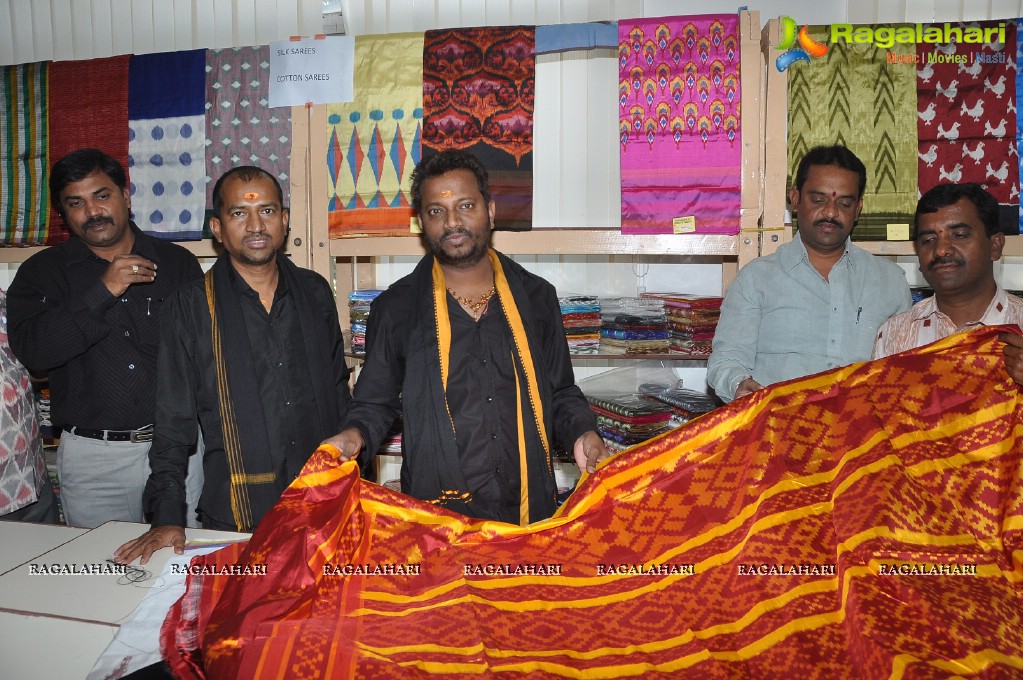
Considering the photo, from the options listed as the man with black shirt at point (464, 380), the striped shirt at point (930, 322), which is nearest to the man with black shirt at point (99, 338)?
the man with black shirt at point (464, 380)

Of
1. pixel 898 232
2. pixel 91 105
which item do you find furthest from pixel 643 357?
pixel 91 105

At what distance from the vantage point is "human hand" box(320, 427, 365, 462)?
67.1 inches

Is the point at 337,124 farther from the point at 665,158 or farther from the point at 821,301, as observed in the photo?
the point at 821,301

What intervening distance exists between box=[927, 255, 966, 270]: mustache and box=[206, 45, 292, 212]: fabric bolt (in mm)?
2569

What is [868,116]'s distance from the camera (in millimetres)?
2844

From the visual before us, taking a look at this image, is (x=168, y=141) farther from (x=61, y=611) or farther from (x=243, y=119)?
(x=61, y=611)

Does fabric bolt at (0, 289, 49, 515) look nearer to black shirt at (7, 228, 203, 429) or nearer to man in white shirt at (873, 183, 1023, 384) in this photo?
black shirt at (7, 228, 203, 429)

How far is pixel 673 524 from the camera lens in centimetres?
158

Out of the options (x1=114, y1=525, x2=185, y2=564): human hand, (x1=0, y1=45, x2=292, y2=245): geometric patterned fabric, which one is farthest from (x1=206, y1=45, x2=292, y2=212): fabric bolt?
(x1=114, y1=525, x2=185, y2=564): human hand

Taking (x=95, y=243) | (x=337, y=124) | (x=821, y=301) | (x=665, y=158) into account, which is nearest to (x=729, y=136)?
(x=665, y=158)

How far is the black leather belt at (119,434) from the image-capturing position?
2275 mm

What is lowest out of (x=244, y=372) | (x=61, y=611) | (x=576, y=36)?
(x=61, y=611)

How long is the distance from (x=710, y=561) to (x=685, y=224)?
1758mm

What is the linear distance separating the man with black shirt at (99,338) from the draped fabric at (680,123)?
6.24 feet
